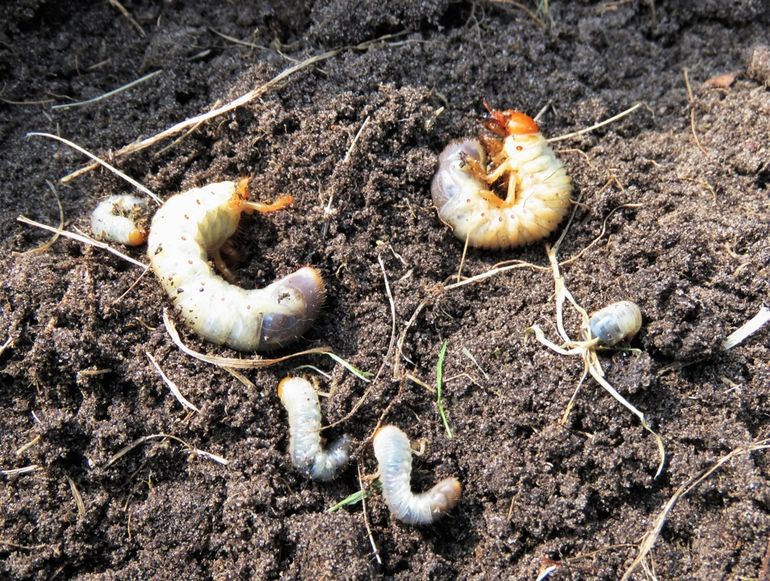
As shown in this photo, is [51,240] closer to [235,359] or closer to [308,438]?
[235,359]

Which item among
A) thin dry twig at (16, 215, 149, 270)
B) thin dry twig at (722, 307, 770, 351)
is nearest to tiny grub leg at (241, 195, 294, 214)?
→ thin dry twig at (16, 215, 149, 270)

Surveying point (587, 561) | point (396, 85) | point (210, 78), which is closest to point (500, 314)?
point (587, 561)

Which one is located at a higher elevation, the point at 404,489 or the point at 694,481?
the point at 694,481

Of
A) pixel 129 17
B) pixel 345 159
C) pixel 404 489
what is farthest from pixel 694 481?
pixel 129 17

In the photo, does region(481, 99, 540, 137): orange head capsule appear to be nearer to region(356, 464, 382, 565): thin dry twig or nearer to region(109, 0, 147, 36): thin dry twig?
region(356, 464, 382, 565): thin dry twig

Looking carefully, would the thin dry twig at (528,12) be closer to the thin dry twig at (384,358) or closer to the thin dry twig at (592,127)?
the thin dry twig at (592,127)

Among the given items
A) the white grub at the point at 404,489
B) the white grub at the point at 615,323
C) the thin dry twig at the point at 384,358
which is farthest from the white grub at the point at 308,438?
the white grub at the point at 615,323

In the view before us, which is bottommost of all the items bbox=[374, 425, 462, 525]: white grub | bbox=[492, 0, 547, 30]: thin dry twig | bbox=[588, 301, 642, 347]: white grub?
bbox=[374, 425, 462, 525]: white grub
